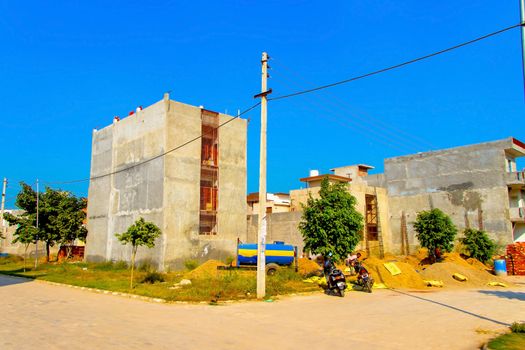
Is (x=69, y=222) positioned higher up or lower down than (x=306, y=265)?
higher up

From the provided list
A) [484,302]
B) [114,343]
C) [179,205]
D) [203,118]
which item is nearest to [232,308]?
[114,343]

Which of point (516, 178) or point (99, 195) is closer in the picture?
point (516, 178)

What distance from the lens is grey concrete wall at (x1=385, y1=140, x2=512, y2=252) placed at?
37250mm

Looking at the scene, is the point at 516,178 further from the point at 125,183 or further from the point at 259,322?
the point at 125,183

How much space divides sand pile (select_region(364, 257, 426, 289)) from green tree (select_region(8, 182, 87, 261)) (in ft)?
102

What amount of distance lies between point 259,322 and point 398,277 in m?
13.4

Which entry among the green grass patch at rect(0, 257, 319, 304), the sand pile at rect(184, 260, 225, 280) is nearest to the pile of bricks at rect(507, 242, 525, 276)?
the green grass patch at rect(0, 257, 319, 304)

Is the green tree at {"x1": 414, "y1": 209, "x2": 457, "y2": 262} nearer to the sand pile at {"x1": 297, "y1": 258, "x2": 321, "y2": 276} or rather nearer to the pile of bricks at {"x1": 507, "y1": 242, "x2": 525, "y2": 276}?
the pile of bricks at {"x1": 507, "y1": 242, "x2": 525, "y2": 276}

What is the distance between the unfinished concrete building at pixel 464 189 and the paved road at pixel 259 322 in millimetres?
23138

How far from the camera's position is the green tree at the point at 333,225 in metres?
23.4

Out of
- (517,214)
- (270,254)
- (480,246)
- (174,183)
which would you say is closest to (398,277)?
(270,254)

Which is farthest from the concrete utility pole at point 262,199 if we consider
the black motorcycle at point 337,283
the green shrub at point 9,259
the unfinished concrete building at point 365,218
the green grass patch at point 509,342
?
the green shrub at point 9,259

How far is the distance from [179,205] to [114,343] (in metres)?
23.0

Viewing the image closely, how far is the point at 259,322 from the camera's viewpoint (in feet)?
37.0
